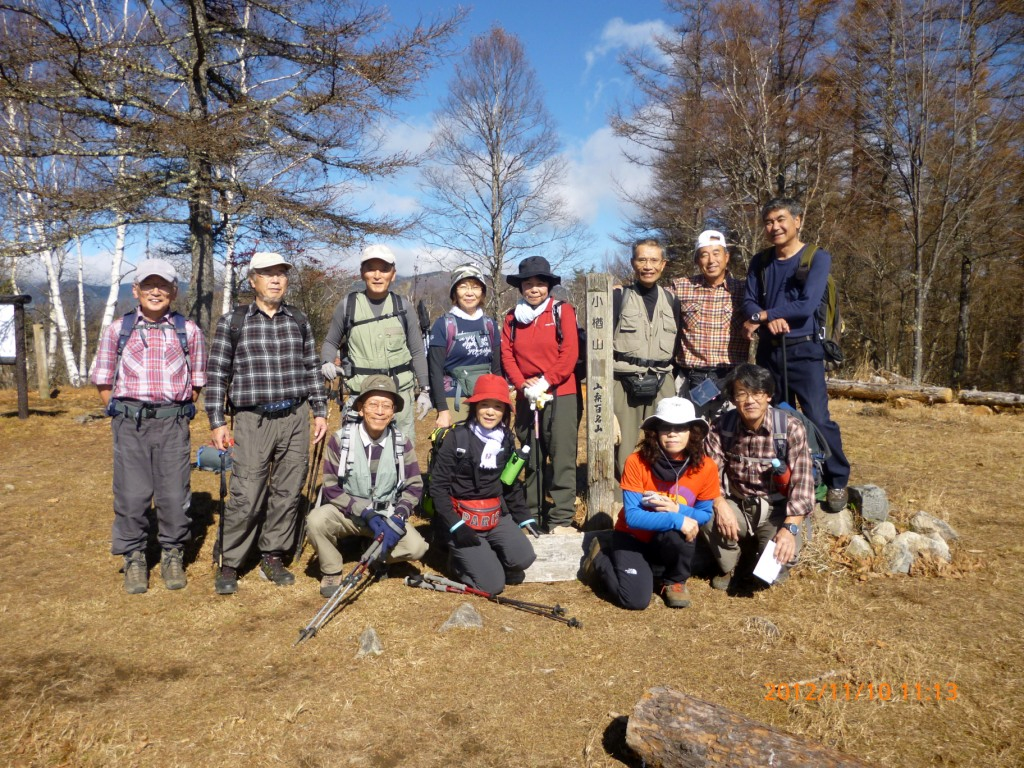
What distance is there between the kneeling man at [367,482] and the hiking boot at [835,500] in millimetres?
3134

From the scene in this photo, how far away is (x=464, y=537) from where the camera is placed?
4.40 metres

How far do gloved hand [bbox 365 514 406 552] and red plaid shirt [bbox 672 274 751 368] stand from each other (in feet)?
8.43

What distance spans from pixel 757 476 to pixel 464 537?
202 cm

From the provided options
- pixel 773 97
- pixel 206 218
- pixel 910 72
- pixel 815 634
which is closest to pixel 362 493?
pixel 815 634

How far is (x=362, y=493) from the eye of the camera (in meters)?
Result: 4.55

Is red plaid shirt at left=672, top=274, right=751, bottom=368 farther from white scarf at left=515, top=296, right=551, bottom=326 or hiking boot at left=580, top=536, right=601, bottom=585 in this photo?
hiking boot at left=580, top=536, right=601, bottom=585

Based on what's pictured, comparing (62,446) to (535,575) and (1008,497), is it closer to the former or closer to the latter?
(535,575)

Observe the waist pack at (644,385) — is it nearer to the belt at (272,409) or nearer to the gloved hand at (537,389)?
the gloved hand at (537,389)

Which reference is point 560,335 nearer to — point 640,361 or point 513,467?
point 640,361

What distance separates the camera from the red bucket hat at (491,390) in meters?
4.48

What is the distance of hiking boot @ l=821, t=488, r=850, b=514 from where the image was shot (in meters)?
5.03

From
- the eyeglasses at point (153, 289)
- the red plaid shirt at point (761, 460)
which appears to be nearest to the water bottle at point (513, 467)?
the red plaid shirt at point (761, 460)

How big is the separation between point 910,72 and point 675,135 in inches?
237
